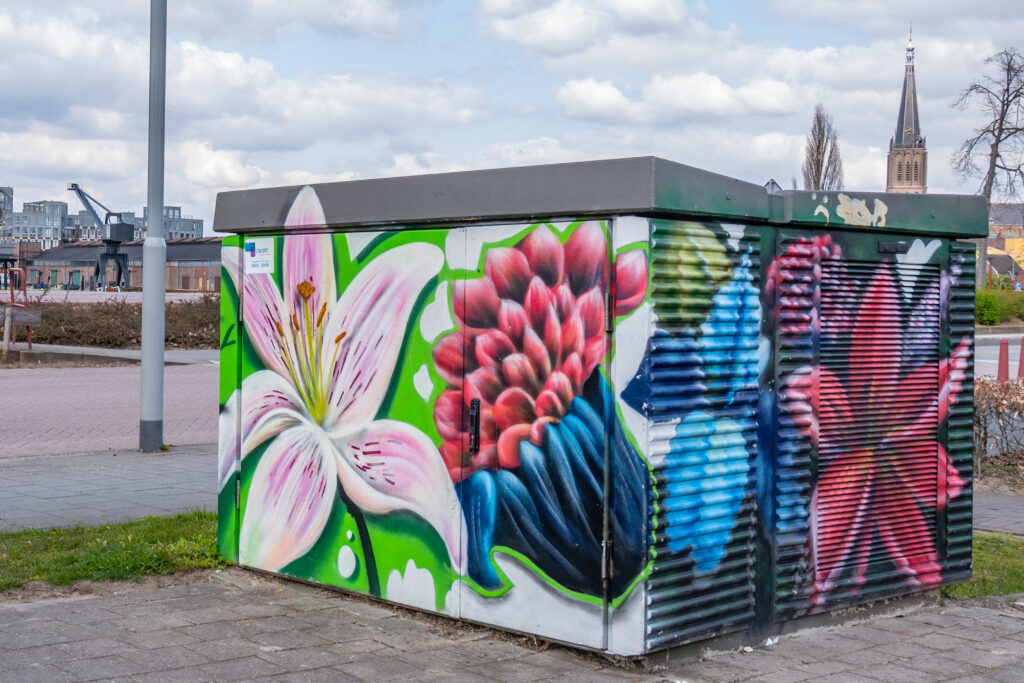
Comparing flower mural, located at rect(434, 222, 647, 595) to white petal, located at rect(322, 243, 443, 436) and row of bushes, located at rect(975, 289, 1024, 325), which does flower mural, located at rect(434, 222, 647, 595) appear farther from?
row of bushes, located at rect(975, 289, 1024, 325)

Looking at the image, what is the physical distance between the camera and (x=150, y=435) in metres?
10.2

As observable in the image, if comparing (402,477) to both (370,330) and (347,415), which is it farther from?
(370,330)

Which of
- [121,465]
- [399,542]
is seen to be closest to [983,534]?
[399,542]

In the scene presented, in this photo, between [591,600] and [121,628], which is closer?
[591,600]

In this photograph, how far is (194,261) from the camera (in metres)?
56.2

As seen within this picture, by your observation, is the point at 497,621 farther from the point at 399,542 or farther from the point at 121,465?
the point at 121,465

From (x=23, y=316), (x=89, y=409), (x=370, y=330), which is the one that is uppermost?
(x=23, y=316)

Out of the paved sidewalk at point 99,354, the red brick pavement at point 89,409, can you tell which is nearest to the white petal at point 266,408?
the red brick pavement at point 89,409

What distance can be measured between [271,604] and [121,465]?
15.6 feet

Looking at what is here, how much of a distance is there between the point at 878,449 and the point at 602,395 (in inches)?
64.5

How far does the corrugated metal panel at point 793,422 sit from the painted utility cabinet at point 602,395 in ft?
0.04

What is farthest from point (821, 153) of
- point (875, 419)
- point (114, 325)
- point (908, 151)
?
point (908, 151)

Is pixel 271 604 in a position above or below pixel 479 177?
below

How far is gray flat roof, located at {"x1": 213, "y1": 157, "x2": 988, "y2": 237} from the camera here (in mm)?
4195
